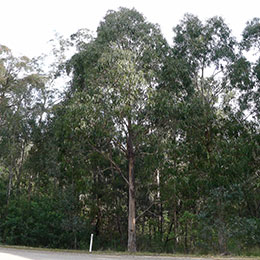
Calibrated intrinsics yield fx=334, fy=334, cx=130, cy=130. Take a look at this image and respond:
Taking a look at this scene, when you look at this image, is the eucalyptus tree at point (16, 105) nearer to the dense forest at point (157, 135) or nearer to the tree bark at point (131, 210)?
the dense forest at point (157, 135)

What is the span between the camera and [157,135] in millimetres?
16891

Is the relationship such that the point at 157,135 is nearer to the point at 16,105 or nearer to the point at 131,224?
the point at 131,224

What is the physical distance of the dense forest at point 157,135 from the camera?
16031 mm

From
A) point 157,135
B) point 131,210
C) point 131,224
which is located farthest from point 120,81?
point 131,224

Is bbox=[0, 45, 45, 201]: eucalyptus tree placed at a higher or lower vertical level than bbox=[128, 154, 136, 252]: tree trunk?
higher

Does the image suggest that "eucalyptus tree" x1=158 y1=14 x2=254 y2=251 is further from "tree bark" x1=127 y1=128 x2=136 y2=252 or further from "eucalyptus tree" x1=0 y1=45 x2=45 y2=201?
"eucalyptus tree" x1=0 y1=45 x2=45 y2=201

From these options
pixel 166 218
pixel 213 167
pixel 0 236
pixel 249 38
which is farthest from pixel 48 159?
pixel 249 38

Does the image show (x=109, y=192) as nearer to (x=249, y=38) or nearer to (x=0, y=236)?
(x=0, y=236)

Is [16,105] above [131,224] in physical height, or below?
above

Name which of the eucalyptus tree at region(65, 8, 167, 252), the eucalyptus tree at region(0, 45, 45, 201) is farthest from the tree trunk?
the eucalyptus tree at region(0, 45, 45, 201)

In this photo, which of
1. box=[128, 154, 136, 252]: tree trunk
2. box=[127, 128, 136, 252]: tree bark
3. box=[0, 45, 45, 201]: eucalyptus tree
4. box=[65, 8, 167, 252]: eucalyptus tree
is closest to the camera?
box=[65, 8, 167, 252]: eucalyptus tree

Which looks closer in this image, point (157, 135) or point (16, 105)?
point (157, 135)

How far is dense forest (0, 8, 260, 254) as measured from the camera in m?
16.0

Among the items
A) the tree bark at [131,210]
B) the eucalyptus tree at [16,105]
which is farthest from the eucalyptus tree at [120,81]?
the eucalyptus tree at [16,105]
